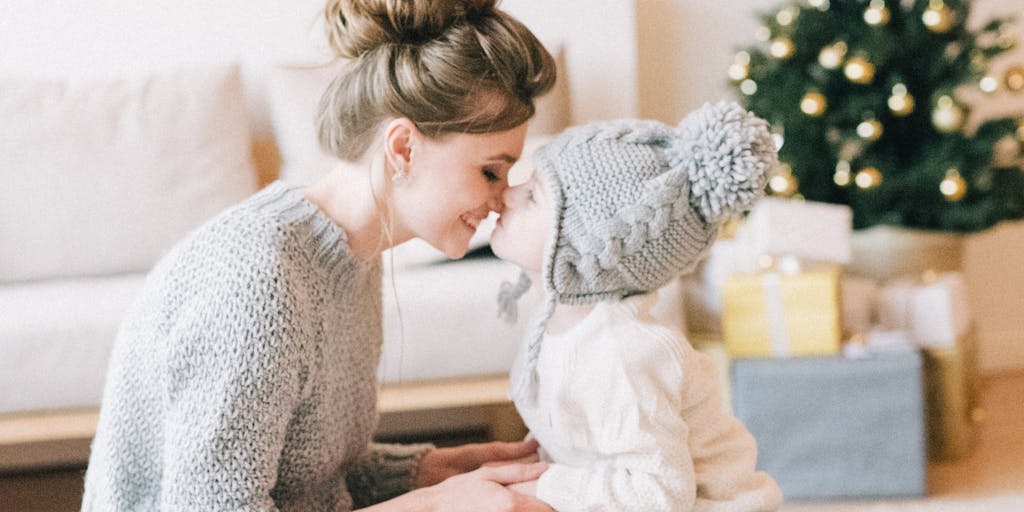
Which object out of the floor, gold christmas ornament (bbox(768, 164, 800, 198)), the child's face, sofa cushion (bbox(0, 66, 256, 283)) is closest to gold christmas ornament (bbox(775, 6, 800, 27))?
gold christmas ornament (bbox(768, 164, 800, 198))

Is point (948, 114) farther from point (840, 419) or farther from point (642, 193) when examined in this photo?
point (642, 193)

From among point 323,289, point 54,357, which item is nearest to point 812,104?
point 323,289

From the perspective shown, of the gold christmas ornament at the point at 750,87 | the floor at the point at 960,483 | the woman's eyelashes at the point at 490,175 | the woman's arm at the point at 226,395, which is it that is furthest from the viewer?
the gold christmas ornament at the point at 750,87

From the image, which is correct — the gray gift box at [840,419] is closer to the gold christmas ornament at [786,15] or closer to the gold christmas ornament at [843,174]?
the gold christmas ornament at [843,174]

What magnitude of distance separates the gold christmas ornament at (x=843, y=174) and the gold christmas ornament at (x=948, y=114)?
0.80ft

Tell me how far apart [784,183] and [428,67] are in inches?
64.0

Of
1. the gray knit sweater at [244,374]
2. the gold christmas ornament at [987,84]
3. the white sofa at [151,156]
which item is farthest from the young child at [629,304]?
the gold christmas ornament at [987,84]

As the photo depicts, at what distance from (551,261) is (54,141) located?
67.5 inches

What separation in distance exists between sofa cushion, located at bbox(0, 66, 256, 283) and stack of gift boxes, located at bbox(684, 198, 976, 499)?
1343 mm

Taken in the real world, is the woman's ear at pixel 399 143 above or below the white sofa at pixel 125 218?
above

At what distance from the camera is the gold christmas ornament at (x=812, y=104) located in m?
2.52

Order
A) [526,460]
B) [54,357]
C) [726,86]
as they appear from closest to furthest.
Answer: [526,460], [54,357], [726,86]

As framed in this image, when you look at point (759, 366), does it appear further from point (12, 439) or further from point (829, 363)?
point (12, 439)

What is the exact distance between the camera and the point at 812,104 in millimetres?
2521
